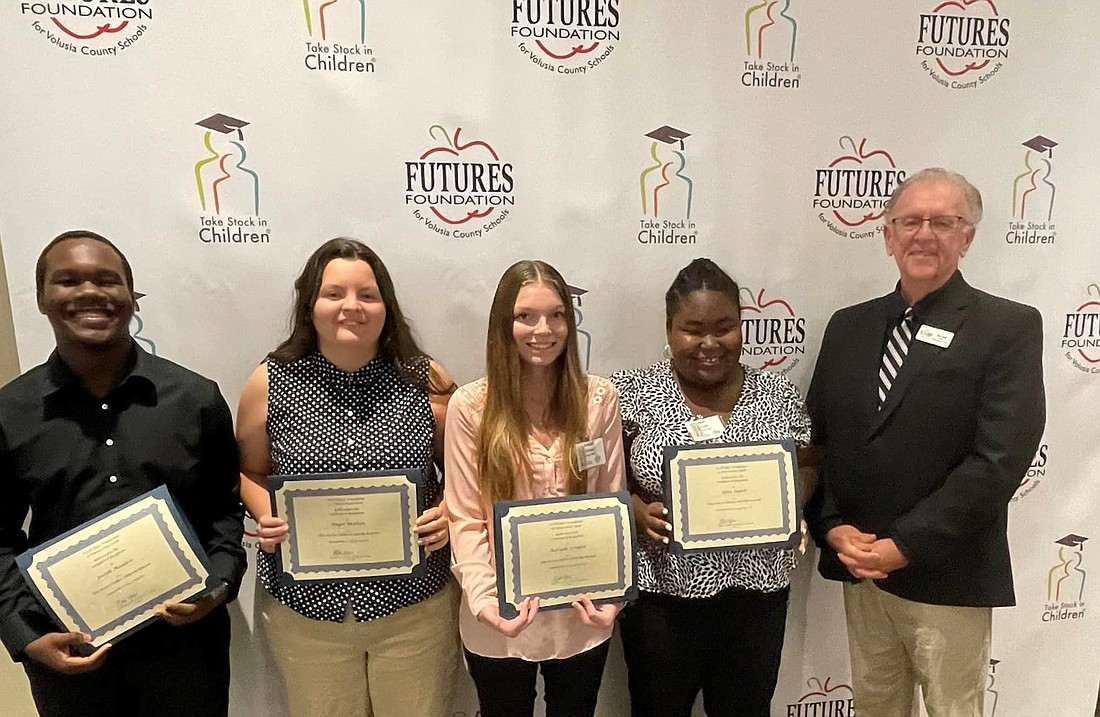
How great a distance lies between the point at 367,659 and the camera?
78.2 inches

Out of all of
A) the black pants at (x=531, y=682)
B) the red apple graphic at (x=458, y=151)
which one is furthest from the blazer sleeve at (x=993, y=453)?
the red apple graphic at (x=458, y=151)

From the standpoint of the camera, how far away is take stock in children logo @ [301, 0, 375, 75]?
2092mm

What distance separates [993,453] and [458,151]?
1684mm

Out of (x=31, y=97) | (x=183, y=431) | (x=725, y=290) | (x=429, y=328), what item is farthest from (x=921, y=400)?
(x=31, y=97)

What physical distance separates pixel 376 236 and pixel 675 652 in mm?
1471

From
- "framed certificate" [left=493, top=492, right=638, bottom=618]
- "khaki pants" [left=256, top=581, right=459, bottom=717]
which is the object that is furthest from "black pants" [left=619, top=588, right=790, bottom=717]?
"khaki pants" [left=256, top=581, right=459, bottom=717]

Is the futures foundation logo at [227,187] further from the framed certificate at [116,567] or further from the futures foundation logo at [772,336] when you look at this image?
the futures foundation logo at [772,336]

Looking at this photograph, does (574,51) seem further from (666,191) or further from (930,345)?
(930,345)

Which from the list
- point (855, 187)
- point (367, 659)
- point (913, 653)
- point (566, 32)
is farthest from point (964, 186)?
point (367, 659)

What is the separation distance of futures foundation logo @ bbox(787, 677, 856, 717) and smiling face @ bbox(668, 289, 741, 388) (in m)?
1.42

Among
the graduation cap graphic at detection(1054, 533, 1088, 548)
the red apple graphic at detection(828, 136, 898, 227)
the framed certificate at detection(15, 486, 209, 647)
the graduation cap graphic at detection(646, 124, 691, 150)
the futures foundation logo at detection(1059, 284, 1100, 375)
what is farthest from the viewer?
the graduation cap graphic at detection(1054, 533, 1088, 548)

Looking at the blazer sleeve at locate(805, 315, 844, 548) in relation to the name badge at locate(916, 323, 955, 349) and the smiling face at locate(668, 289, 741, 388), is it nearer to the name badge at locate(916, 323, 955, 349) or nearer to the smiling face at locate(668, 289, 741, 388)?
the name badge at locate(916, 323, 955, 349)

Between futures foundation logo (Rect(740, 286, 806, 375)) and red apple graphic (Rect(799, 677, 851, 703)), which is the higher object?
futures foundation logo (Rect(740, 286, 806, 375))

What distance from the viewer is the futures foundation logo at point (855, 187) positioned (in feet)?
7.90
